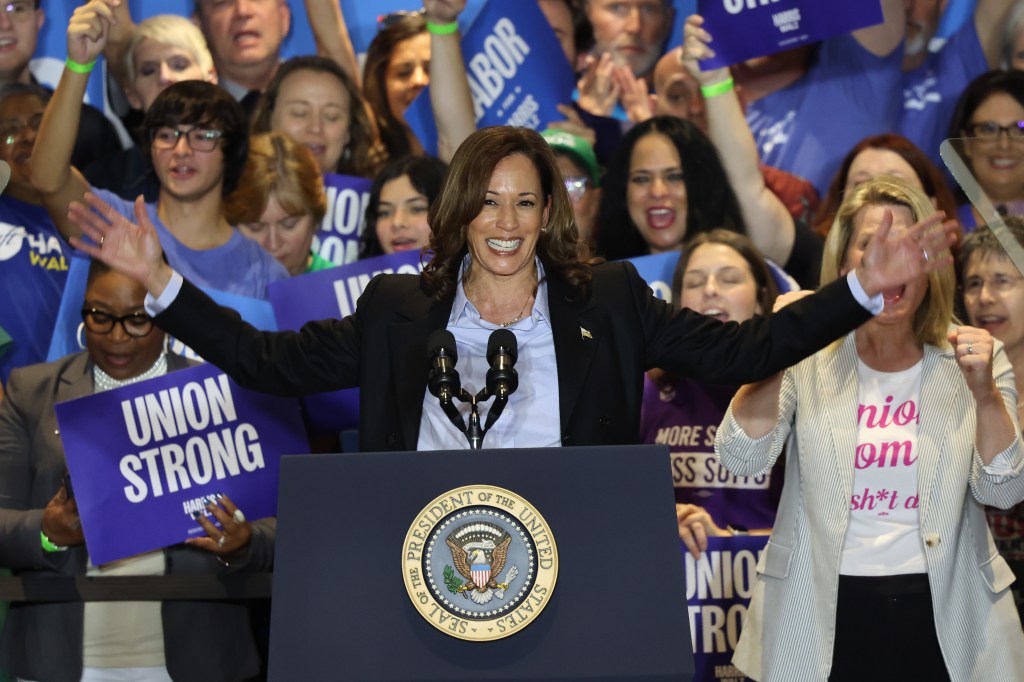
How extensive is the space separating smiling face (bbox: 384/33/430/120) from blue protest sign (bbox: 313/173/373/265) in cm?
55

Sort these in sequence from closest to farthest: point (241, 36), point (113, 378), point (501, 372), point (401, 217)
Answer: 1. point (501, 372)
2. point (113, 378)
3. point (401, 217)
4. point (241, 36)

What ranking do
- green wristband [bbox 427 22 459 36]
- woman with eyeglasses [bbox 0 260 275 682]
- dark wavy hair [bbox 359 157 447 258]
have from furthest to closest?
green wristband [bbox 427 22 459 36] → dark wavy hair [bbox 359 157 447 258] → woman with eyeglasses [bbox 0 260 275 682]

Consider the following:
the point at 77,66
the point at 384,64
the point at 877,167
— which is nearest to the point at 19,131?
the point at 77,66

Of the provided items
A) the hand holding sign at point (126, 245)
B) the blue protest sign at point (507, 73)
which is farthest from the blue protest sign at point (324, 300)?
the hand holding sign at point (126, 245)

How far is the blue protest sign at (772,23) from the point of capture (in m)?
4.98

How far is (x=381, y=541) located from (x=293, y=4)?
165 inches

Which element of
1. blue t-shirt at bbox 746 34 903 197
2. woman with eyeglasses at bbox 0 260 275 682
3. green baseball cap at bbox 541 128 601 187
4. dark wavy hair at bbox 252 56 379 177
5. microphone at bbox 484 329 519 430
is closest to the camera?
microphone at bbox 484 329 519 430

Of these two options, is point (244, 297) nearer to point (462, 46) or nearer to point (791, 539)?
point (462, 46)

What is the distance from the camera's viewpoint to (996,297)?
4363mm

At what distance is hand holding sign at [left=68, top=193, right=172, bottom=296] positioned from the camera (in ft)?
9.61

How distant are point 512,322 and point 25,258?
2779mm

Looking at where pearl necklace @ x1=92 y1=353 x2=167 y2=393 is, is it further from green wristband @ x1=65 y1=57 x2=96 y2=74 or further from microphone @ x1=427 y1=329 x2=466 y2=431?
microphone @ x1=427 y1=329 x2=466 y2=431

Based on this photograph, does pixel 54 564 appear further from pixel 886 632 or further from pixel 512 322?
pixel 886 632

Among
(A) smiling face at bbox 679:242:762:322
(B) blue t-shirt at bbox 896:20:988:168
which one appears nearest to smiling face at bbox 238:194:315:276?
(A) smiling face at bbox 679:242:762:322
